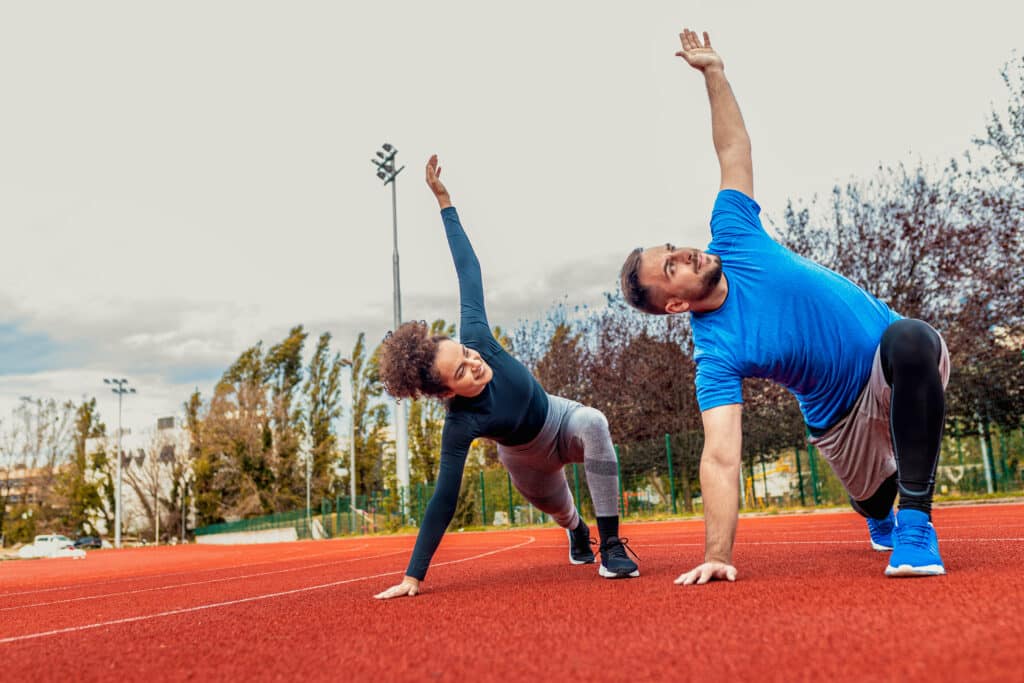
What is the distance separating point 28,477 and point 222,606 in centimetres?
4460

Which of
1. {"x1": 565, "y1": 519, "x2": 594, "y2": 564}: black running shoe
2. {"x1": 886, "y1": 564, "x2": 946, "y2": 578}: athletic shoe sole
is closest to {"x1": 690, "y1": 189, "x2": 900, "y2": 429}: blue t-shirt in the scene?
{"x1": 886, "y1": 564, "x2": 946, "y2": 578}: athletic shoe sole

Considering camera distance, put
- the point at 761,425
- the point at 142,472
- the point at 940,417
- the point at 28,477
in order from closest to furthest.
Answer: the point at 940,417, the point at 761,425, the point at 28,477, the point at 142,472

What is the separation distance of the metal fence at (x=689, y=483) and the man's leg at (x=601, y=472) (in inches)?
281

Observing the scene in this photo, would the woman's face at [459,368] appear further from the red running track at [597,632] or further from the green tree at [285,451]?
the green tree at [285,451]

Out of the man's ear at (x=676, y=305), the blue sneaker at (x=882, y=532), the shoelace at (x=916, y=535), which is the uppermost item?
the man's ear at (x=676, y=305)

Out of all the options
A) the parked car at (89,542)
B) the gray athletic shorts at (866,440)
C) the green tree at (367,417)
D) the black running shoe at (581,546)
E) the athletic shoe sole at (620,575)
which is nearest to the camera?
the gray athletic shorts at (866,440)

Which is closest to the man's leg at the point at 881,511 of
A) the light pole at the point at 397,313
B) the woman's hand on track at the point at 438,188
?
the woman's hand on track at the point at 438,188

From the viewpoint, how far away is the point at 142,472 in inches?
1796

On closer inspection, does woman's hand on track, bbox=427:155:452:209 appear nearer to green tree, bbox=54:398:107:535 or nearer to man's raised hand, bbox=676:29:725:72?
man's raised hand, bbox=676:29:725:72

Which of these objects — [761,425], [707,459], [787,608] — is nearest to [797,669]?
[787,608]

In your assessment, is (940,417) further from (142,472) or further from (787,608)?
(142,472)

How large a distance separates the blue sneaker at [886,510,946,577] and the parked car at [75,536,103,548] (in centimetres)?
4851

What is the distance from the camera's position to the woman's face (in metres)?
3.40

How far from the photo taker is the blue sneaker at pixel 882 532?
378cm
